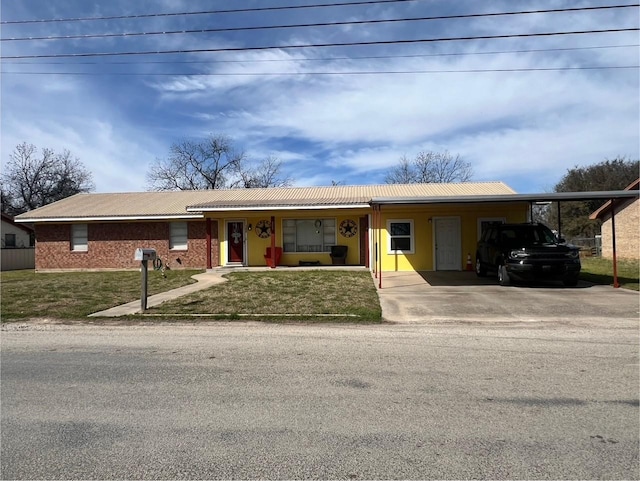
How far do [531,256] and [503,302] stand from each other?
315 centimetres

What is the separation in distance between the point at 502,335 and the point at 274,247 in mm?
13252

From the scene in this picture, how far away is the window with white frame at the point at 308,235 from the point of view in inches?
818

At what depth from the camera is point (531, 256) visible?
1284 cm

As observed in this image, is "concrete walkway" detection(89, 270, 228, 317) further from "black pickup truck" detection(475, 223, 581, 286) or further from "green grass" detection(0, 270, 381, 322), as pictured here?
"black pickup truck" detection(475, 223, 581, 286)

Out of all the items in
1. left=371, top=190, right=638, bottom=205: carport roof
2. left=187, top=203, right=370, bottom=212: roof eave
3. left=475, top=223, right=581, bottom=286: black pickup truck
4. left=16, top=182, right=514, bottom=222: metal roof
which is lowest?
left=475, top=223, right=581, bottom=286: black pickup truck

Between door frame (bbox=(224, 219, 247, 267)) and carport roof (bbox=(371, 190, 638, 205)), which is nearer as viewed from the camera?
carport roof (bbox=(371, 190, 638, 205))

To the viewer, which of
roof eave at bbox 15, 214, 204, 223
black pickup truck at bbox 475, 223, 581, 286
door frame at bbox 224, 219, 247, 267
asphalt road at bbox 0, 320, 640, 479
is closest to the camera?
asphalt road at bbox 0, 320, 640, 479

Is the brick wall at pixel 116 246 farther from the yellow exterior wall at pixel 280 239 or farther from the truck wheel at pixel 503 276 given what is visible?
the truck wheel at pixel 503 276

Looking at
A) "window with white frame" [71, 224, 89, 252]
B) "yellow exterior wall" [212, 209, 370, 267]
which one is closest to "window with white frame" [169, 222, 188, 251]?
"yellow exterior wall" [212, 209, 370, 267]

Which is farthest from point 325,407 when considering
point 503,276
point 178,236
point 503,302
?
point 178,236

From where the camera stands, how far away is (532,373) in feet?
17.1

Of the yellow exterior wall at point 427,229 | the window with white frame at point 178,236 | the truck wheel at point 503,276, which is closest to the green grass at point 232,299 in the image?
the yellow exterior wall at point 427,229

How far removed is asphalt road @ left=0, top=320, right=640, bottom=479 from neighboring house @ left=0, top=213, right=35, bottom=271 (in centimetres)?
2556

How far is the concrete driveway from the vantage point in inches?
343
